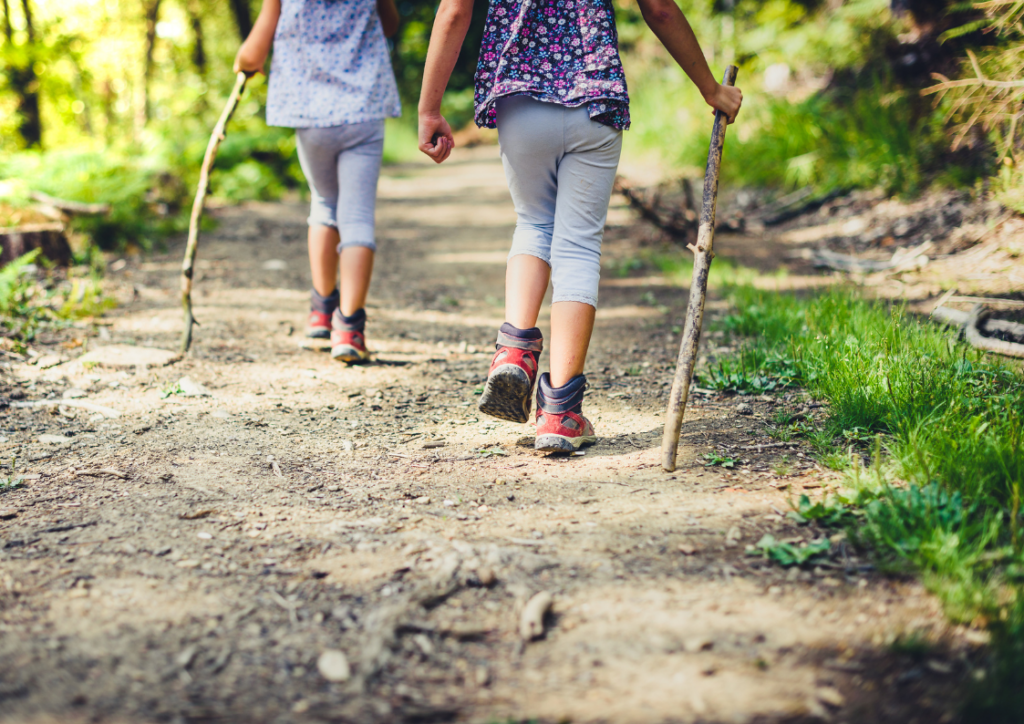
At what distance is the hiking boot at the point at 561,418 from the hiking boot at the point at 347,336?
4.32 feet

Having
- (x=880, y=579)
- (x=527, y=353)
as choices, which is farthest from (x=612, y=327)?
(x=880, y=579)

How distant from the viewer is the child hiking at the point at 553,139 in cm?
219

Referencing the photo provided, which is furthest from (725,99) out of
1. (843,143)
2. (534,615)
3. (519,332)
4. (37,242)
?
(843,143)

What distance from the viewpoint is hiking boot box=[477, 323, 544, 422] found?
2.32 meters

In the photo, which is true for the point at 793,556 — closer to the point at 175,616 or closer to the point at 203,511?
the point at 175,616

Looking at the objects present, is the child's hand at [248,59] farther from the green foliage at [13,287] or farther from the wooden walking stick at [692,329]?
the wooden walking stick at [692,329]

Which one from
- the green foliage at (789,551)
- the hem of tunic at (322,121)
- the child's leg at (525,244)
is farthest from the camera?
the hem of tunic at (322,121)

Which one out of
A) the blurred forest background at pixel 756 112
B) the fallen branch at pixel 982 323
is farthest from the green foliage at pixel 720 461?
the blurred forest background at pixel 756 112

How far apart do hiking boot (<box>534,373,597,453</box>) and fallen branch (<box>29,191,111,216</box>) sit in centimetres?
444

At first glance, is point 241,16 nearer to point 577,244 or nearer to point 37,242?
point 37,242

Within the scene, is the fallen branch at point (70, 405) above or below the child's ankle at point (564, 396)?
below

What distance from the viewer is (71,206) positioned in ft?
17.0

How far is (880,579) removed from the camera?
162cm

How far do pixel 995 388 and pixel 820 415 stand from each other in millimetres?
568
